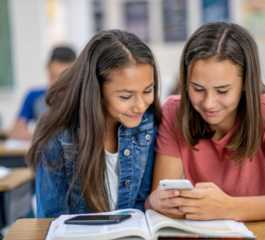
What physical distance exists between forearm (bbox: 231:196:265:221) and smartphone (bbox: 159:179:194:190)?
0.59 ft

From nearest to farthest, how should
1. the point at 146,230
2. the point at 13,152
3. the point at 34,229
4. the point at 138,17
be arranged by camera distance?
1. the point at 146,230
2. the point at 34,229
3. the point at 13,152
4. the point at 138,17

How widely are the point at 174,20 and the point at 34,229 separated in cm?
541

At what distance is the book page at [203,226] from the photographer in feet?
3.11

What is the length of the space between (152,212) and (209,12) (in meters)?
5.18

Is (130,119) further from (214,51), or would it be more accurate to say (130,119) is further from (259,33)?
(259,33)

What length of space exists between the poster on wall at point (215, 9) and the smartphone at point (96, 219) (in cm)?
522

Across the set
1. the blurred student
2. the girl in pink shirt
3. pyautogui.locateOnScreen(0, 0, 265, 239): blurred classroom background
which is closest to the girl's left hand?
the girl in pink shirt

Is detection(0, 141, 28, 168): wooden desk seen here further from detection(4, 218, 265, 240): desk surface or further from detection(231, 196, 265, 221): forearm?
detection(231, 196, 265, 221): forearm

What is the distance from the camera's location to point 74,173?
1331 millimetres

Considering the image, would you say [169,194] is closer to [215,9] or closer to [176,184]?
[176,184]

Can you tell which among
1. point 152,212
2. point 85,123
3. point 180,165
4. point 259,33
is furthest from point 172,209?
point 259,33

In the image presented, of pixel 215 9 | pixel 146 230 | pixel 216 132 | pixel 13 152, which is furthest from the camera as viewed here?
pixel 215 9

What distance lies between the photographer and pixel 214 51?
1209mm

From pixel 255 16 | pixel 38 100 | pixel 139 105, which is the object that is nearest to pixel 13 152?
pixel 38 100
